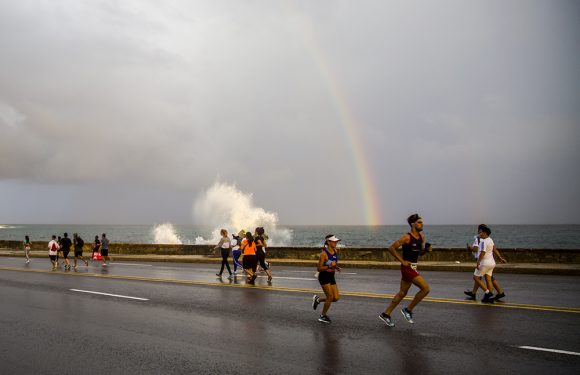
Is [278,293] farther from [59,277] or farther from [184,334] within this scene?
[59,277]

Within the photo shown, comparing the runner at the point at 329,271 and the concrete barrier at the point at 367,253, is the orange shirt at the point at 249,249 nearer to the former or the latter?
the runner at the point at 329,271

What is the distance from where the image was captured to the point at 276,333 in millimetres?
8109

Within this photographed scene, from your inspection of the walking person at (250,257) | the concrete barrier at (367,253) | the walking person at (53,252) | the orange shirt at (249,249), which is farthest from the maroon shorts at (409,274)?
the walking person at (53,252)

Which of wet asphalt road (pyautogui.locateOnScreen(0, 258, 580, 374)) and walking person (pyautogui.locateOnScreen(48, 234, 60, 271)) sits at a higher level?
walking person (pyautogui.locateOnScreen(48, 234, 60, 271))

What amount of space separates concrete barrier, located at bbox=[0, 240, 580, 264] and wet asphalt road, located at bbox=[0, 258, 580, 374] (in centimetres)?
717

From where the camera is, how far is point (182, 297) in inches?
492

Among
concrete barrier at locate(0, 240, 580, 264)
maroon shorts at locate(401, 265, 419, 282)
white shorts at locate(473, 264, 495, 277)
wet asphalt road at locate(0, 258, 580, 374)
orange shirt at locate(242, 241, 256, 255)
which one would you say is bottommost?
wet asphalt road at locate(0, 258, 580, 374)

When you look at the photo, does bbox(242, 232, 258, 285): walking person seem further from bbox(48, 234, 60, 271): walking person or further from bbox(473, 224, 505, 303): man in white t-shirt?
bbox(48, 234, 60, 271): walking person

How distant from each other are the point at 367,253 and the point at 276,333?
16951 mm

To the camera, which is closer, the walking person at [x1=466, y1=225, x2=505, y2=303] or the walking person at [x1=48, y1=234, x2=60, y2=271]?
the walking person at [x1=466, y1=225, x2=505, y2=303]

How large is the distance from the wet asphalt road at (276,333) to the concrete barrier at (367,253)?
23.5ft

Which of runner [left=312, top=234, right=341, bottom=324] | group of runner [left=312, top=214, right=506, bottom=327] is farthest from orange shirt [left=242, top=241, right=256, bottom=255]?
runner [left=312, top=234, right=341, bottom=324]

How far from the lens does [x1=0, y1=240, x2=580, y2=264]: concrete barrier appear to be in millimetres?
20391

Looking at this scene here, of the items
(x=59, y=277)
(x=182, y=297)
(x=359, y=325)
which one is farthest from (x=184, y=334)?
(x=59, y=277)
